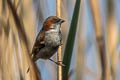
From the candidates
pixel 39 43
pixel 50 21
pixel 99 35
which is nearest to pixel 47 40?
pixel 39 43

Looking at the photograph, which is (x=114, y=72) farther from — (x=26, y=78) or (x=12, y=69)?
(x=12, y=69)

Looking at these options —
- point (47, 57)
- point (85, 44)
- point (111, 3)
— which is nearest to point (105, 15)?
point (111, 3)

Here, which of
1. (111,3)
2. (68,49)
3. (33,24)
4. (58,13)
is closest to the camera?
(68,49)

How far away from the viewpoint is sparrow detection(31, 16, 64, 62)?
1976 mm

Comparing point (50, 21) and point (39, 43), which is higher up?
point (50, 21)

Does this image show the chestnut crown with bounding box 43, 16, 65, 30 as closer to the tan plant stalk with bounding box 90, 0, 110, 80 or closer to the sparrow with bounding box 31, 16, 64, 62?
the sparrow with bounding box 31, 16, 64, 62

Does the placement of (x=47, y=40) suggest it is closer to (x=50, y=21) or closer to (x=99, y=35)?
(x=50, y=21)

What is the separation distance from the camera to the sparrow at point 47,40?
77.8 inches

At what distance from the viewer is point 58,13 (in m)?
1.35

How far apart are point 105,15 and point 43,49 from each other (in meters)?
0.76

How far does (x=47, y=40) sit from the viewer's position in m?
2.08

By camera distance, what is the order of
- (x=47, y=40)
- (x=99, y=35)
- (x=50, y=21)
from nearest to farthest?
(x=99, y=35), (x=50, y=21), (x=47, y=40)

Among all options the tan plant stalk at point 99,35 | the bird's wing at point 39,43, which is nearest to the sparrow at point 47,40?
the bird's wing at point 39,43

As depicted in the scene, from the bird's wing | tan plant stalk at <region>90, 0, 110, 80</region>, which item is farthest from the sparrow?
tan plant stalk at <region>90, 0, 110, 80</region>
